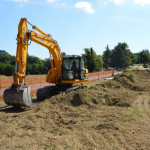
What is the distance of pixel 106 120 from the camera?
7.46 meters

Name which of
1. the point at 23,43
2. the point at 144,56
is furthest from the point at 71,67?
the point at 144,56

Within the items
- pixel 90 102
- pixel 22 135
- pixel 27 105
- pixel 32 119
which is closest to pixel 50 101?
pixel 27 105

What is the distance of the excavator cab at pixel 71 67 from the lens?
12203 mm

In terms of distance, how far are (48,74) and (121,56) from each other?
58.7m

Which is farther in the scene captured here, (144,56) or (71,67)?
(144,56)

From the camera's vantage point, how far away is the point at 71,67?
485 inches

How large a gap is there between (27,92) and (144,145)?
5.28 metres

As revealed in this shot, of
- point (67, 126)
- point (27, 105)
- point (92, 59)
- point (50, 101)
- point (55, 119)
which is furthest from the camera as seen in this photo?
point (92, 59)

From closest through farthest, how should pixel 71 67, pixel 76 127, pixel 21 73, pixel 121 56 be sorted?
pixel 76 127 → pixel 21 73 → pixel 71 67 → pixel 121 56

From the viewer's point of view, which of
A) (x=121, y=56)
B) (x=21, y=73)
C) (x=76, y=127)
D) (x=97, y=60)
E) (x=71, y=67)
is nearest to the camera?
(x=76, y=127)

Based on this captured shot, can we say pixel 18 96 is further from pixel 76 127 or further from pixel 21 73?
pixel 76 127

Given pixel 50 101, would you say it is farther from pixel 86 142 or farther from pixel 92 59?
pixel 92 59

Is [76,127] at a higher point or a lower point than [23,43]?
lower

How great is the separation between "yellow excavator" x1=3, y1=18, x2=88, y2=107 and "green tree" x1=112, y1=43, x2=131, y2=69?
57019mm
